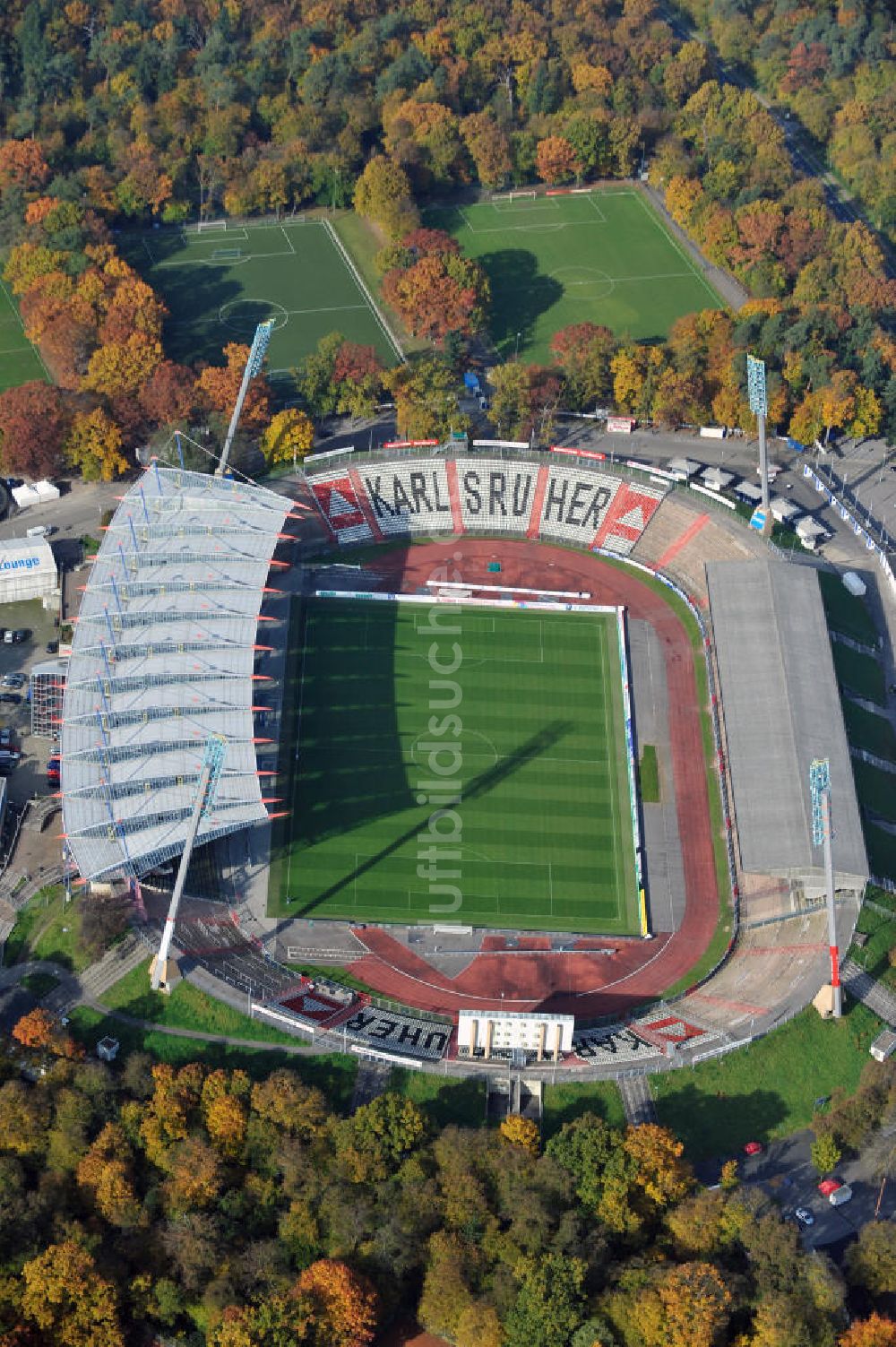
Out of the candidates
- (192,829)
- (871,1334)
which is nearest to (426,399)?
(192,829)

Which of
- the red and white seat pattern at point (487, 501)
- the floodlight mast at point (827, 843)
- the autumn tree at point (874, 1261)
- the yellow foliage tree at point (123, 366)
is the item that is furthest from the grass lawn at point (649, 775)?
the yellow foliage tree at point (123, 366)

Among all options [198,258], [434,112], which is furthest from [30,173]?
[434,112]

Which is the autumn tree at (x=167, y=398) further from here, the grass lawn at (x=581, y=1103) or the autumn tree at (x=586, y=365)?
the grass lawn at (x=581, y=1103)

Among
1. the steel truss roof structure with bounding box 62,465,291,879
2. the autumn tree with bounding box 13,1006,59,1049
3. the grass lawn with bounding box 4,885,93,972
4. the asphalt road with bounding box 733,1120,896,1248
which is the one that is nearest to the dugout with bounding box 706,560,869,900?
the asphalt road with bounding box 733,1120,896,1248

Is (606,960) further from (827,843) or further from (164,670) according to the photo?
(164,670)

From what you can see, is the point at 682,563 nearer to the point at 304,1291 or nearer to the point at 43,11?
the point at 304,1291

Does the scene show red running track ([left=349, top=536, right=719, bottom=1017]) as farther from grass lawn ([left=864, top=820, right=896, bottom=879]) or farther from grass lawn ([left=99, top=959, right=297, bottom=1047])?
grass lawn ([left=864, top=820, right=896, bottom=879])

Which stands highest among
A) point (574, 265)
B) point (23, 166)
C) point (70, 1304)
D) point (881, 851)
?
point (23, 166)
